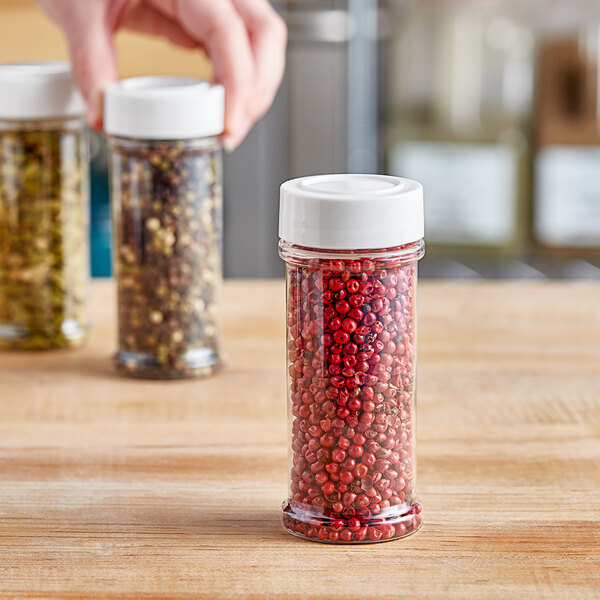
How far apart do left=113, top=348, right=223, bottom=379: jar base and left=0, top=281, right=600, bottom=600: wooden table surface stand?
0.01 metres

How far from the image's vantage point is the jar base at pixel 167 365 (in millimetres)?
1118

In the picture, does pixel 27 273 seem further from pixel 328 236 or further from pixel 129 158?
pixel 328 236

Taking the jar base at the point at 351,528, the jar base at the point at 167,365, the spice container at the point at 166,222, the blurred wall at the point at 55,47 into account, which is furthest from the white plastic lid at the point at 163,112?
Answer: the blurred wall at the point at 55,47

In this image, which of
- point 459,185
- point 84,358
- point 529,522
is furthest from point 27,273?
point 459,185

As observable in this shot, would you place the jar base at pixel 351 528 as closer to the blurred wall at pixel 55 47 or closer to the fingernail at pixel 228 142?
the fingernail at pixel 228 142

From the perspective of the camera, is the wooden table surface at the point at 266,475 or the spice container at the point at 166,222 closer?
the wooden table surface at the point at 266,475

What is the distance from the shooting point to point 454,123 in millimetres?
2420

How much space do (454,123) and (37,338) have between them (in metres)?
1.41

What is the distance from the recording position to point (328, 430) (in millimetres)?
732

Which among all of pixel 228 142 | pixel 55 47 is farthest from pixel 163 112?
pixel 55 47

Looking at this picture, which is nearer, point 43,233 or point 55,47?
point 43,233

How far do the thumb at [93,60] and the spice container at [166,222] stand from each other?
0.02 metres

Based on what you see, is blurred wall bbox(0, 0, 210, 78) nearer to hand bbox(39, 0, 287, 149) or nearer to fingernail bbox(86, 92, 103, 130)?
hand bbox(39, 0, 287, 149)

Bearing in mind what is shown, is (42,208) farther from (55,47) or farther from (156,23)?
(55,47)
